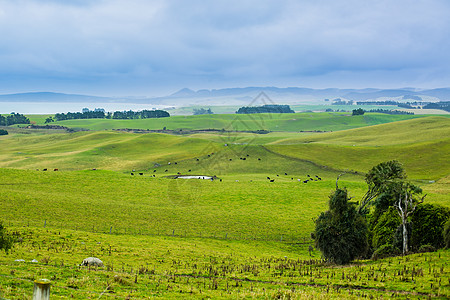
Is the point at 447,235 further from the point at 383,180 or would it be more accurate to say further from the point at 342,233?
the point at 383,180

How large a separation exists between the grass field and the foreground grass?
3.5 inches

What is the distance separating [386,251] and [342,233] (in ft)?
14.4

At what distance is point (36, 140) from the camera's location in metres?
160

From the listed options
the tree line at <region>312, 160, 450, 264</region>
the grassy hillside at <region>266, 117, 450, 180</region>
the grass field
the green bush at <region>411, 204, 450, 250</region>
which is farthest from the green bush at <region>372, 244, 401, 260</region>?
the grassy hillside at <region>266, 117, 450, 180</region>

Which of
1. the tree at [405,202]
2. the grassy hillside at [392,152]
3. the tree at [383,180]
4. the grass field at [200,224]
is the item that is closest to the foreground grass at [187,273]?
the grass field at [200,224]

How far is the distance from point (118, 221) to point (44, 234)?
12.7 meters

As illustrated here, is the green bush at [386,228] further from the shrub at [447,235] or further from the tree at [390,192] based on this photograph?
the shrub at [447,235]

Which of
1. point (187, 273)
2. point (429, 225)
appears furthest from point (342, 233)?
point (187, 273)

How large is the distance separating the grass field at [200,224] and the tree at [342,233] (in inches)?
71.1

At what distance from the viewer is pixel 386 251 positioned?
1204 inches

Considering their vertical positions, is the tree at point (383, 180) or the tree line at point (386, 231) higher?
the tree at point (383, 180)

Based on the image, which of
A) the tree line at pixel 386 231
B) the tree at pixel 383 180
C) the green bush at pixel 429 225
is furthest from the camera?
the tree at pixel 383 180

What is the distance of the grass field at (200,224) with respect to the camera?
18844 millimetres

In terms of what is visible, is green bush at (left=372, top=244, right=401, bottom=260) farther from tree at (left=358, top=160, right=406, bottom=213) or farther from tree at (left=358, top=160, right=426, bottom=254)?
tree at (left=358, top=160, right=406, bottom=213)
